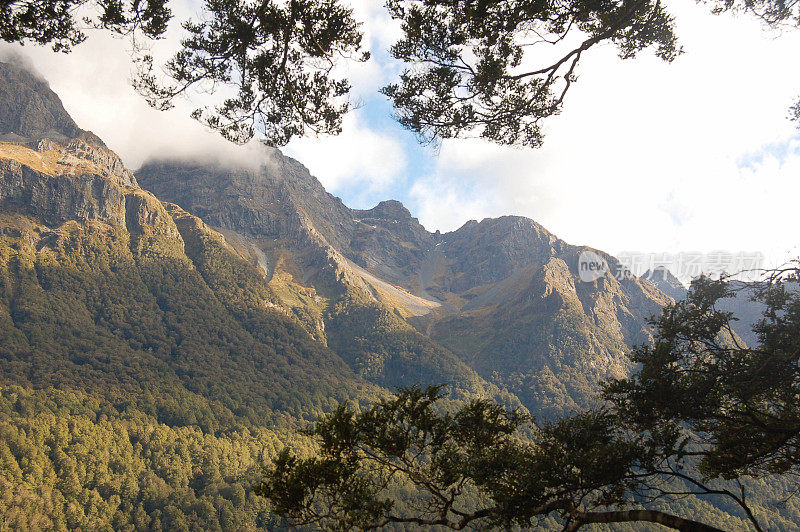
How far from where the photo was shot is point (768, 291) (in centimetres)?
1287

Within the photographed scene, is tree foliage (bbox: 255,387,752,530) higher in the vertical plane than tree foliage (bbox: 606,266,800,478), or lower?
lower

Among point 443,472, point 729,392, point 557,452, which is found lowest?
point 443,472

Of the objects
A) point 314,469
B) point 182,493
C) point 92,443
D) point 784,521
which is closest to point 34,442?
point 92,443

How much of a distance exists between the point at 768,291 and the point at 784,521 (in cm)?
19010

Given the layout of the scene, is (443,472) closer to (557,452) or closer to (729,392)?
(557,452)

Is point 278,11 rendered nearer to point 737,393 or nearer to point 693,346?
point 737,393

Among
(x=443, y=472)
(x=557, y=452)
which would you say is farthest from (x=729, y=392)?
(x=443, y=472)

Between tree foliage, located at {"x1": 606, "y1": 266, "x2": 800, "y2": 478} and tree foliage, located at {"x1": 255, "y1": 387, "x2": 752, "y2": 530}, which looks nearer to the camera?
tree foliage, located at {"x1": 255, "y1": 387, "x2": 752, "y2": 530}

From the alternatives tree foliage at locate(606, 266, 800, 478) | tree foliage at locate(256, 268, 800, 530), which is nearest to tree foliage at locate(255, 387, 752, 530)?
tree foliage at locate(256, 268, 800, 530)

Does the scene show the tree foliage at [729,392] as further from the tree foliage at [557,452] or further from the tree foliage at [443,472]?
the tree foliage at [443,472]

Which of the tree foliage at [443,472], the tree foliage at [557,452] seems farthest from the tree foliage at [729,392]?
the tree foliage at [443,472]

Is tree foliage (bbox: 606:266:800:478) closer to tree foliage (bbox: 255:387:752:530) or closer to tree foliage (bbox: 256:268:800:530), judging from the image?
tree foliage (bbox: 256:268:800:530)

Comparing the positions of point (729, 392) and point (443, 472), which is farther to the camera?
point (729, 392)

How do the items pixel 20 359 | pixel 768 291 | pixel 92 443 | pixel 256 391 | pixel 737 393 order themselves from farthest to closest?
1. pixel 256 391
2. pixel 20 359
3. pixel 92 443
4. pixel 768 291
5. pixel 737 393
